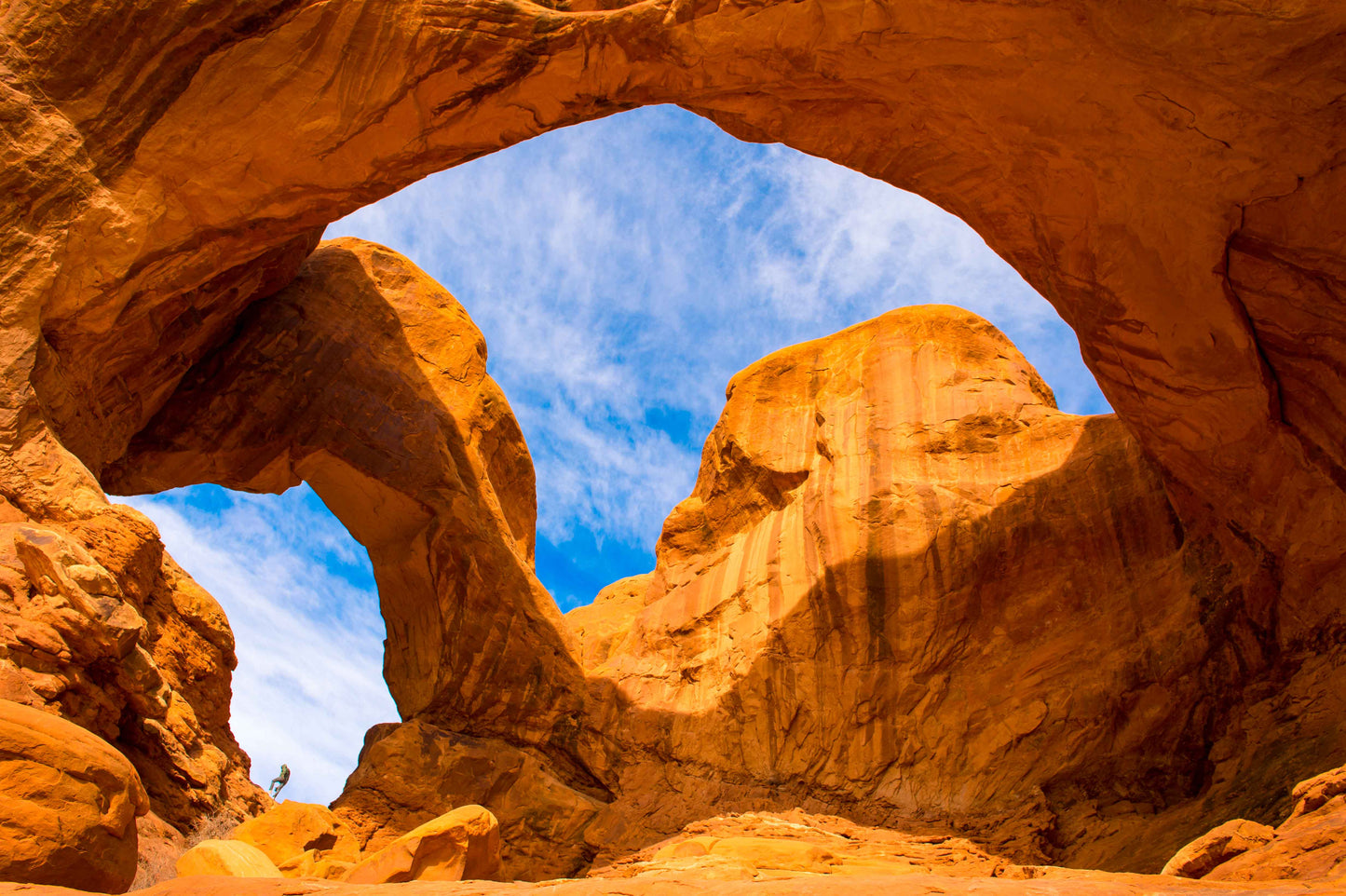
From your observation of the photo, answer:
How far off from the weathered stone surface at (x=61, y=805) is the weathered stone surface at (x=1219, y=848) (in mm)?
6114

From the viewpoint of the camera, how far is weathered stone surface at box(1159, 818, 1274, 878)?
6227 mm

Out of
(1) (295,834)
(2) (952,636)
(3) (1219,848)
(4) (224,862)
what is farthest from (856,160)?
(4) (224,862)

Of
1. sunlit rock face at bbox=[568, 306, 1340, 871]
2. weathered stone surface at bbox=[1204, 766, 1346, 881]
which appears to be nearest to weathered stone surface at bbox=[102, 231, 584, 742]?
Answer: sunlit rock face at bbox=[568, 306, 1340, 871]

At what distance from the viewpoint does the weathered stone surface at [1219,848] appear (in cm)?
623

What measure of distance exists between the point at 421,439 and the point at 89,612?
5.88m

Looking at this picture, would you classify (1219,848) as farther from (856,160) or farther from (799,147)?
(799,147)

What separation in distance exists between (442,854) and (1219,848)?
530cm

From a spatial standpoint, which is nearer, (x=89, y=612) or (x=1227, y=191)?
(x=89, y=612)

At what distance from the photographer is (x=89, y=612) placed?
818 cm

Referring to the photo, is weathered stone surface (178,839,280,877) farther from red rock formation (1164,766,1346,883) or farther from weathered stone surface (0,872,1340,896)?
red rock formation (1164,766,1346,883)

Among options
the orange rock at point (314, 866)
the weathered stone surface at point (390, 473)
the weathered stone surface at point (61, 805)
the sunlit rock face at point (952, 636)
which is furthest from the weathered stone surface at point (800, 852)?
the weathered stone surface at point (61, 805)

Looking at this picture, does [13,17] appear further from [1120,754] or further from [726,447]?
[1120,754]

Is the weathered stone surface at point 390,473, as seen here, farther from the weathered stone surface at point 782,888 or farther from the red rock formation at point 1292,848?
the red rock formation at point 1292,848

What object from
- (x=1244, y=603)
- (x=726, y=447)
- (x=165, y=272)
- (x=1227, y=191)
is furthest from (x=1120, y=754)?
(x=165, y=272)
